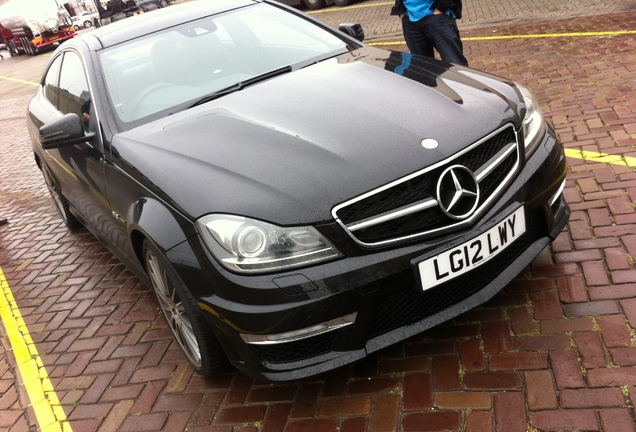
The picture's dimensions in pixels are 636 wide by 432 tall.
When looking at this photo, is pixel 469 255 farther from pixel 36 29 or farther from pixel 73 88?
pixel 36 29

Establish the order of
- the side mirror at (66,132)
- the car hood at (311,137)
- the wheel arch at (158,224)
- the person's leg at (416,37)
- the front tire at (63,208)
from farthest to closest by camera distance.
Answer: the person's leg at (416,37) < the front tire at (63,208) < the side mirror at (66,132) < the wheel arch at (158,224) < the car hood at (311,137)

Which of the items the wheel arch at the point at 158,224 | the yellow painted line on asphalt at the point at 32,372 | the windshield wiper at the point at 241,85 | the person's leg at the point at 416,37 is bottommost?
the yellow painted line on asphalt at the point at 32,372

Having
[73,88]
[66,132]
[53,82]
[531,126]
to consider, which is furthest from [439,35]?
[66,132]

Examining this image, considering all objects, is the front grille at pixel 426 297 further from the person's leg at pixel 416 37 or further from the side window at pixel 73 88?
the person's leg at pixel 416 37

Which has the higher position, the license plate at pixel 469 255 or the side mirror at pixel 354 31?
the side mirror at pixel 354 31

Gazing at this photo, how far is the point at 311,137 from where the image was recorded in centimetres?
275

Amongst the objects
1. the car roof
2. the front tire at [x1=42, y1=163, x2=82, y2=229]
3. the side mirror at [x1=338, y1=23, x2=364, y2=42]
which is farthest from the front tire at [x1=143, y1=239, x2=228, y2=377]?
the front tire at [x1=42, y1=163, x2=82, y2=229]

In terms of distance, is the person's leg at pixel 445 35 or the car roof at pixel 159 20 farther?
the person's leg at pixel 445 35

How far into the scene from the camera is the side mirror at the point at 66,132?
339 cm

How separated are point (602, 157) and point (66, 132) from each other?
3451 millimetres

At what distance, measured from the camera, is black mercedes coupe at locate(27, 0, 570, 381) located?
242cm

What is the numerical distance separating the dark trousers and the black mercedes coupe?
1984mm

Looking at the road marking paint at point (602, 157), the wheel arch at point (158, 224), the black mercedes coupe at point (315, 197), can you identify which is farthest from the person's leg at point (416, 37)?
the wheel arch at point (158, 224)

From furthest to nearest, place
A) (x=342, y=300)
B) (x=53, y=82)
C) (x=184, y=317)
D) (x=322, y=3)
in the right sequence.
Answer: (x=322, y=3) < (x=53, y=82) < (x=184, y=317) < (x=342, y=300)
